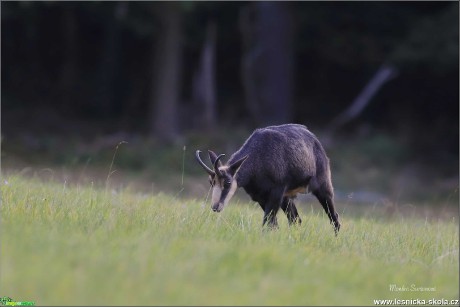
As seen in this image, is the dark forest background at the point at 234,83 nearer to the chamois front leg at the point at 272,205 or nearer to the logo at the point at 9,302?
the chamois front leg at the point at 272,205

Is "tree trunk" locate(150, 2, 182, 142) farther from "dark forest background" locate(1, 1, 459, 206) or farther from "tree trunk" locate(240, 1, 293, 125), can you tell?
"tree trunk" locate(240, 1, 293, 125)

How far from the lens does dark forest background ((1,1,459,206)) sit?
25.5 m

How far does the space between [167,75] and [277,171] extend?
1693 centimetres

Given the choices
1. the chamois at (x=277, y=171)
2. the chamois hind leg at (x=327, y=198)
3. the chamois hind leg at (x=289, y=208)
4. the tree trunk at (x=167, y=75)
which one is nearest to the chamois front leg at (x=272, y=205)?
the chamois at (x=277, y=171)

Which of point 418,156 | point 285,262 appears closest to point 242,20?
point 418,156

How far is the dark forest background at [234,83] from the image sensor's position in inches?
1003

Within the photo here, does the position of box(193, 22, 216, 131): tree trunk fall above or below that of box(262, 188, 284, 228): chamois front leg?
below

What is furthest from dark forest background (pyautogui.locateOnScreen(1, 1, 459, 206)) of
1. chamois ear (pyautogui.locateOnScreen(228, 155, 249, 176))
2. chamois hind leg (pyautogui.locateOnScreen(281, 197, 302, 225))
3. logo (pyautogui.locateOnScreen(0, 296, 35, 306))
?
logo (pyautogui.locateOnScreen(0, 296, 35, 306))

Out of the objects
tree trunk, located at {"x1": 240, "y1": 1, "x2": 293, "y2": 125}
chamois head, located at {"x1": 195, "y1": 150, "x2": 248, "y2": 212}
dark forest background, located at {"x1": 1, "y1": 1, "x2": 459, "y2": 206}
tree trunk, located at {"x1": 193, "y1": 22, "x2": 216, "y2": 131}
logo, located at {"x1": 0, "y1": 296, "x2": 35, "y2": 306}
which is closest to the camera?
logo, located at {"x1": 0, "y1": 296, "x2": 35, "y2": 306}

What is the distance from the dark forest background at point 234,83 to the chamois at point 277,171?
11.0 meters

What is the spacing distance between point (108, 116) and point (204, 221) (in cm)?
2561

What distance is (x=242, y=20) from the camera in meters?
28.8

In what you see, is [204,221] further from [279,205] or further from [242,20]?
[242,20]

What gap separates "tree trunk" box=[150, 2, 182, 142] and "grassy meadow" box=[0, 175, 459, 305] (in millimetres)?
17114
